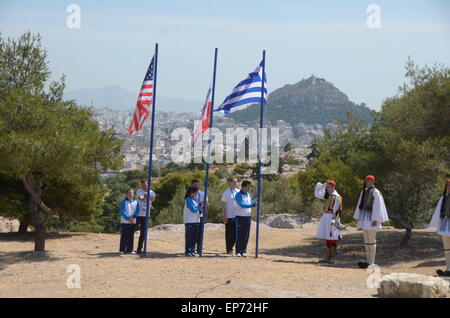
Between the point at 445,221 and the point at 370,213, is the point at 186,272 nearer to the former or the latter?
the point at 370,213

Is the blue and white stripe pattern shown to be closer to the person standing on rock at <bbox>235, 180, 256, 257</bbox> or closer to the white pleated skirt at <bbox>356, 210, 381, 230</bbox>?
the person standing on rock at <bbox>235, 180, 256, 257</bbox>

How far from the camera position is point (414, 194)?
2022 cm

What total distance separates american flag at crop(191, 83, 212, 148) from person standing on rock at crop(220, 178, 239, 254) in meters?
1.72

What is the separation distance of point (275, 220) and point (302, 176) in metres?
2.60

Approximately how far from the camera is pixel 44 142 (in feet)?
45.6

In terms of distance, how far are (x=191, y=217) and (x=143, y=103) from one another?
9.73 feet

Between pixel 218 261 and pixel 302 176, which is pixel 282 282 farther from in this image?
pixel 302 176

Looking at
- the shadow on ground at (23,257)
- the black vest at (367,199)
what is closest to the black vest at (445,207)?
the black vest at (367,199)

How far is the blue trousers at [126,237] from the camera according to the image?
15.7 m

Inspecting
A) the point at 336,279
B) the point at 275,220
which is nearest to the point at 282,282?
the point at 336,279

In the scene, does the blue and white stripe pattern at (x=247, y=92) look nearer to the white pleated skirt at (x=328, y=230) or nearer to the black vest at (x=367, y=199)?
the white pleated skirt at (x=328, y=230)

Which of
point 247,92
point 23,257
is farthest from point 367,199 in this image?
point 23,257

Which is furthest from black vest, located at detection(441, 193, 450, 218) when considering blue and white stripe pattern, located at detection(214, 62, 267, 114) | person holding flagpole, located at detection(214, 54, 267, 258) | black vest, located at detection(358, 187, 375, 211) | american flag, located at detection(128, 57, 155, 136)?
american flag, located at detection(128, 57, 155, 136)

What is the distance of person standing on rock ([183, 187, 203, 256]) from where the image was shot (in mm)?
14859
